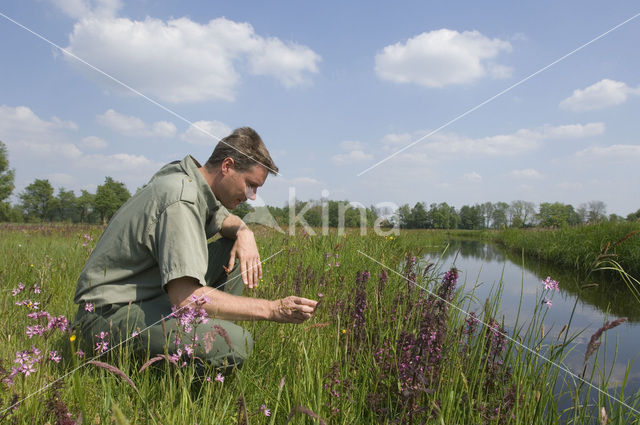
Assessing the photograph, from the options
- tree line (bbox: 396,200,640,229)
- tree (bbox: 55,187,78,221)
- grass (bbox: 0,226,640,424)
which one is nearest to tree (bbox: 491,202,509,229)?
tree line (bbox: 396,200,640,229)

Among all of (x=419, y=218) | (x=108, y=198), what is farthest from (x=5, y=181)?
(x=419, y=218)

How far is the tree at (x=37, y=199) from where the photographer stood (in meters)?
74.5

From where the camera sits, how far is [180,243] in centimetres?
201

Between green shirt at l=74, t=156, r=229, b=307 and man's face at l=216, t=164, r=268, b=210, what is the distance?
0.44m

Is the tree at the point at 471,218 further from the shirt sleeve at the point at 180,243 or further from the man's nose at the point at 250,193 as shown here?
the shirt sleeve at the point at 180,243

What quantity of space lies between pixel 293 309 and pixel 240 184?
125 centimetres

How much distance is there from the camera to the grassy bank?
8828 mm

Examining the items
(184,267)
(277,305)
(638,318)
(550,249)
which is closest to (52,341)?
(184,267)

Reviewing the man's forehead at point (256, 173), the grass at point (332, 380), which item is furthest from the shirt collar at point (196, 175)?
the grass at point (332, 380)

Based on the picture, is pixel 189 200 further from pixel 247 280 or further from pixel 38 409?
pixel 38 409

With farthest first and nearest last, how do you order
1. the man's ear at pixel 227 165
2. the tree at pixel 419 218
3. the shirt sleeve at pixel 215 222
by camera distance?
1. the tree at pixel 419 218
2. the shirt sleeve at pixel 215 222
3. the man's ear at pixel 227 165

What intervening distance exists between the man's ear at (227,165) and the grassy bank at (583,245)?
7448 millimetres

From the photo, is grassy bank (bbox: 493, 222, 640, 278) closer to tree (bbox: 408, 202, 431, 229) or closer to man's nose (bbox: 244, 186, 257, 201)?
tree (bbox: 408, 202, 431, 229)

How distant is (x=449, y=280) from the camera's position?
2.01 metres
